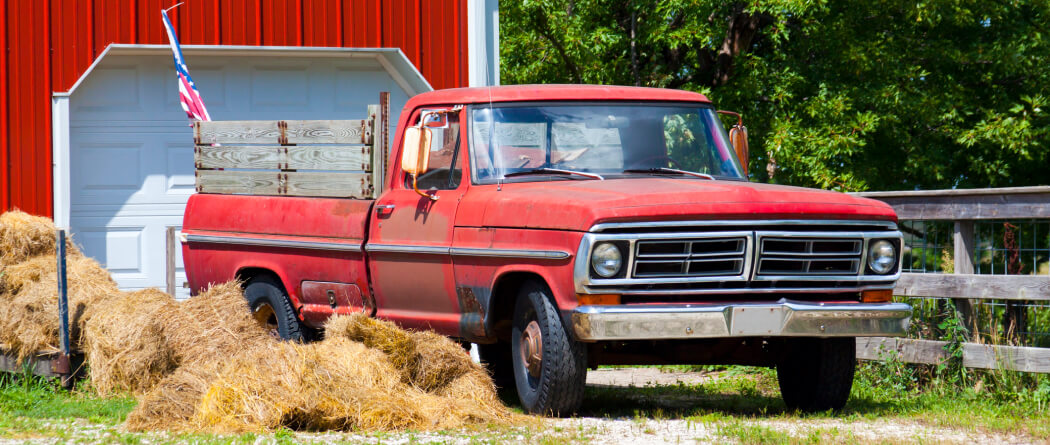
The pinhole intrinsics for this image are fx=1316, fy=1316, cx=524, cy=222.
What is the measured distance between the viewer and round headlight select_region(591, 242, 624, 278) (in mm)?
6570

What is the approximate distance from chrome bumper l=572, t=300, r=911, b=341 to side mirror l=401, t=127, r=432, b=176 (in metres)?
1.61

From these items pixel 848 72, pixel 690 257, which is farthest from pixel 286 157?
pixel 848 72

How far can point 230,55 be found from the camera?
44.9ft

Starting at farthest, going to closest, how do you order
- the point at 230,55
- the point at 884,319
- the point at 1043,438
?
the point at 230,55 < the point at 884,319 < the point at 1043,438

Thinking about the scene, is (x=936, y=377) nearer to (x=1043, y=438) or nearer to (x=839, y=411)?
(x=839, y=411)

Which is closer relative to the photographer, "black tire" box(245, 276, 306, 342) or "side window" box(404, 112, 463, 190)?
"side window" box(404, 112, 463, 190)

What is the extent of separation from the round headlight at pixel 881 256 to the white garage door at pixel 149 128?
7.71m

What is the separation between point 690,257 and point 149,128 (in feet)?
27.6

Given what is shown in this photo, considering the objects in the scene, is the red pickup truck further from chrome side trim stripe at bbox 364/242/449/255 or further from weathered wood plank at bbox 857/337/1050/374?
weathered wood plank at bbox 857/337/1050/374

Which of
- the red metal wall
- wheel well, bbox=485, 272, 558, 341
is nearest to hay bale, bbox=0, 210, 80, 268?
the red metal wall

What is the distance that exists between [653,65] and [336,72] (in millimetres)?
6627

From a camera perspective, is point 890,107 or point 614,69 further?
point 614,69

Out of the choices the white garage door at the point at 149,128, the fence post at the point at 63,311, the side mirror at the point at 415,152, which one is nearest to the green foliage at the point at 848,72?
the white garage door at the point at 149,128

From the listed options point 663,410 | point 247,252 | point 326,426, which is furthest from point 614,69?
point 326,426
